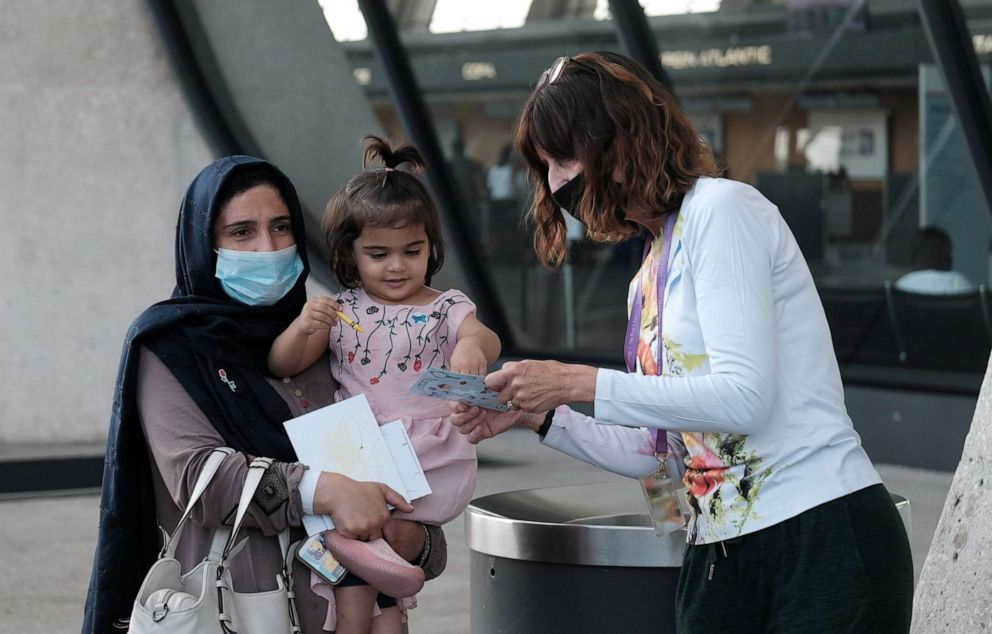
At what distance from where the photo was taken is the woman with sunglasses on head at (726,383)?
217 centimetres

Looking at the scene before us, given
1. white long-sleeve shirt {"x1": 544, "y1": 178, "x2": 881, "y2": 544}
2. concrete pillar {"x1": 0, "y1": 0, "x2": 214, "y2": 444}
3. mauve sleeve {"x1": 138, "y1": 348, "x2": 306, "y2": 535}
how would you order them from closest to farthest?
white long-sleeve shirt {"x1": 544, "y1": 178, "x2": 881, "y2": 544} < mauve sleeve {"x1": 138, "y1": 348, "x2": 306, "y2": 535} < concrete pillar {"x1": 0, "y1": 0, "x2": 214, "y2": 444}

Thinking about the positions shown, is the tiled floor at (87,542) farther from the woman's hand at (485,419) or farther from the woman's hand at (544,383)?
the woman's hand at (544,383)

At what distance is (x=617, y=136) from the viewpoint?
2299 mm

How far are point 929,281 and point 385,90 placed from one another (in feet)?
13.3

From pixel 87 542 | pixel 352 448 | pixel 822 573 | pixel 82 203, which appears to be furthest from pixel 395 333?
pixel 82 203

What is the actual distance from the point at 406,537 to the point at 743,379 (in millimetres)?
930

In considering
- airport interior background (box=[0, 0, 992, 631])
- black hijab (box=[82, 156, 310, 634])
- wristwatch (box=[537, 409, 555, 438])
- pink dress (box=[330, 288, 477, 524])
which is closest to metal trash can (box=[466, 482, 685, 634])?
pink dress (box=[330, 288, 477, 524])

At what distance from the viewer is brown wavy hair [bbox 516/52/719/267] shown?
7.53 ft

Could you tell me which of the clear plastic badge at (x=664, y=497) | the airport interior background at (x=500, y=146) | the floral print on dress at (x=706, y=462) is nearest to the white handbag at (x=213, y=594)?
the clear plastic badge at (x=664, y=497)

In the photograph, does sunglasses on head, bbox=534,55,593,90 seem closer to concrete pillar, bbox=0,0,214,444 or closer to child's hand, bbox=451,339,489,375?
child's hand, bbox=451,339,489,375

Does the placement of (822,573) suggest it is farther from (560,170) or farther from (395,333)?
(395,333)

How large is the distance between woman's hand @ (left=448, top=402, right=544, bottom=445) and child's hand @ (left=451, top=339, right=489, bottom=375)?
0.17 meters

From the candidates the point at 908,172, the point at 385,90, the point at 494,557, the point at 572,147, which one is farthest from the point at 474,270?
the point at 572,147

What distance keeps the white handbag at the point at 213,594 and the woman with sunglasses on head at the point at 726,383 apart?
2.05 feet
